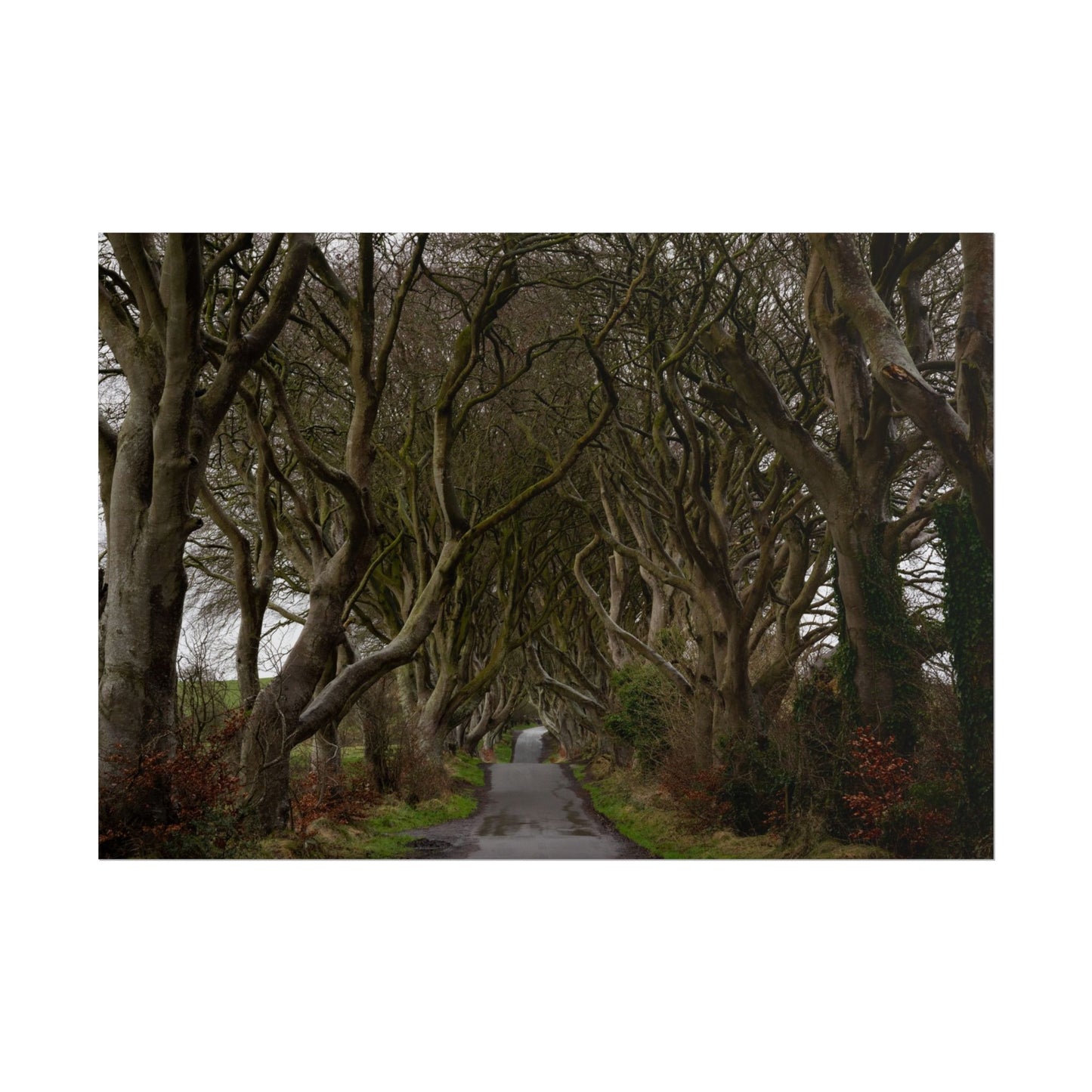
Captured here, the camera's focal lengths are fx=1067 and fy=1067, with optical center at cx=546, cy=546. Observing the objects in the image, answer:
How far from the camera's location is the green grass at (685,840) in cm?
896

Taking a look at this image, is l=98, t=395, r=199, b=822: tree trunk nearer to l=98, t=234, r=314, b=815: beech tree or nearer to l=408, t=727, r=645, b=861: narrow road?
l=98, t=234, r=314, b=815: beech tree

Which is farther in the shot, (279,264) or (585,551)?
(585,551)

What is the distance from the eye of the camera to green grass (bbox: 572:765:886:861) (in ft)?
29.4

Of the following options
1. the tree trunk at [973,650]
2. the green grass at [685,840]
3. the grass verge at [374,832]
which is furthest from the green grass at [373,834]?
the tree trunk at [973,650]

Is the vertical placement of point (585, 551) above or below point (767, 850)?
above

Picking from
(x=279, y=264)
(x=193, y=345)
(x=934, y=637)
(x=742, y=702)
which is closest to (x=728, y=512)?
(x=742, y=702)

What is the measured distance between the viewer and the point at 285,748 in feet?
31.2

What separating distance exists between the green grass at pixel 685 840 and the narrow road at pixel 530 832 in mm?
174

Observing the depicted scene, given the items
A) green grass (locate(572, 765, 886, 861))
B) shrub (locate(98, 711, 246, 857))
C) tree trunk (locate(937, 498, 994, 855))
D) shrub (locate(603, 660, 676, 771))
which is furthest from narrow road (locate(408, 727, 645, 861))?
tree trunk (locate(937, 498, 994, 855))

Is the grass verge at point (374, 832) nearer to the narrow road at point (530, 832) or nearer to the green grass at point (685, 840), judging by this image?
the narrow road at point (530, 832)

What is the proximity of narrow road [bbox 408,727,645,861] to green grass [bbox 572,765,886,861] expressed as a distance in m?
0.17

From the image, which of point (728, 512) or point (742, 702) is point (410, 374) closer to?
point (728, 512)

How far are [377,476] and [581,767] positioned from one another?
512 cm

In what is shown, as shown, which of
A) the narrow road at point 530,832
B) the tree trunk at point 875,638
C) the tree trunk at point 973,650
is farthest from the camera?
the tree trunk at point 875,638
